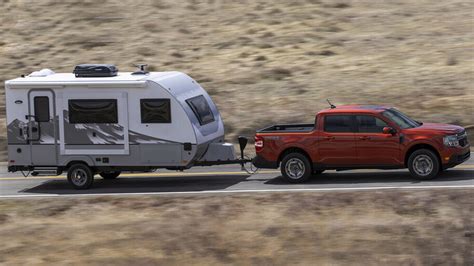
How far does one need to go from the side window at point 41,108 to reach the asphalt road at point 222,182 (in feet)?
6.07

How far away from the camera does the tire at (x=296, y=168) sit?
74.2 feet

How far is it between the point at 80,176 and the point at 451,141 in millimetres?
8987

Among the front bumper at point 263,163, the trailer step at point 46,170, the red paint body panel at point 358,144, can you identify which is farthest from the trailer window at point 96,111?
the red paint body panel at point 358,144

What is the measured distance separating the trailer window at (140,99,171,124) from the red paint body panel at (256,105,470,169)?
235 centimetres

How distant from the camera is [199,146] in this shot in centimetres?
2272

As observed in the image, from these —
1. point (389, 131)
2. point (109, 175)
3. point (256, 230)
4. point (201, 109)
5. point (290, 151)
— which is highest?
point (201, 109)

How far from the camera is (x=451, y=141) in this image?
70.9 feet

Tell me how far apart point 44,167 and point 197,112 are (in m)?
4.01

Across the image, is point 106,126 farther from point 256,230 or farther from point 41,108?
point 256,230

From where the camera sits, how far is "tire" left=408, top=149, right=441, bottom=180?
21703 millimetres

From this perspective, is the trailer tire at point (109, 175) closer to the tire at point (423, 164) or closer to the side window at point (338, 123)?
the side window at point (338, 123)

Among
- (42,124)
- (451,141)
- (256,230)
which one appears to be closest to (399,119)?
(451,141)

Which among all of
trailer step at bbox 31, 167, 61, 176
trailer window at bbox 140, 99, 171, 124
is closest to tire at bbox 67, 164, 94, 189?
trailer step at bbox 31, 167, 61, 176

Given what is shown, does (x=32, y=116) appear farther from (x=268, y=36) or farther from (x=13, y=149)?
(x=268, y=36)
